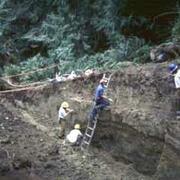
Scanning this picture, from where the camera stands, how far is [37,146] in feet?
51.9

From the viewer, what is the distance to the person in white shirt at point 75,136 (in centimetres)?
1591

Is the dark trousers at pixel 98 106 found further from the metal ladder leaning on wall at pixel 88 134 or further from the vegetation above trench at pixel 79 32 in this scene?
the vegetation above trench at pixel 79 32

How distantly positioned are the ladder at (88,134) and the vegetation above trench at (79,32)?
276 centimetres

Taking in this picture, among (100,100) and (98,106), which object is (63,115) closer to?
(98,106)

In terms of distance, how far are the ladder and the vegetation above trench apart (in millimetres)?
2763

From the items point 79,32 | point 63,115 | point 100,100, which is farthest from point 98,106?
point 79,32

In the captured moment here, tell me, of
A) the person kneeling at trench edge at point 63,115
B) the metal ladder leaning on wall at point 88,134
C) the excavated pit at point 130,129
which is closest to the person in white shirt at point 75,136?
the metal ladder leaning on wall at point 88,134

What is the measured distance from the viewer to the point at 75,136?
15898mm

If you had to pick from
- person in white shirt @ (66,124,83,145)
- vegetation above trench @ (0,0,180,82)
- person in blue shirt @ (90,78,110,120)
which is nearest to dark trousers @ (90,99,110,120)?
person in blue shirt @ (90,78,110,120)

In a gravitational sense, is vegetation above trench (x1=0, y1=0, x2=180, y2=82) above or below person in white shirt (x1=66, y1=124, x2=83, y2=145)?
above

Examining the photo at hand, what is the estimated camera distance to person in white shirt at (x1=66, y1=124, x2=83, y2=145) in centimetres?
1591

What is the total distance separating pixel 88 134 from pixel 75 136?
18.3 inches

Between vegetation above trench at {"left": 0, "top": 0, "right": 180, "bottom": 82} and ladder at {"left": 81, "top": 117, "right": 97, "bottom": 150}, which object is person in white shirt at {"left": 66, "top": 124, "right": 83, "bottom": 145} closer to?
ladder at {"left": 81, "top": 117, "right": 97, "bottom": 150}

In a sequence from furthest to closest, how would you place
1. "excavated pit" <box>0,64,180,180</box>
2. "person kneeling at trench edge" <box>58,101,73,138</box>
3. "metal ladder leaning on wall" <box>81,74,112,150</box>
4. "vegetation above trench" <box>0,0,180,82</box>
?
"vegetation above trench" <box>0,0,180,82</box>
"person kneeling at trench edge" <box>58,101,73,138</box>
"metal ladder leaning on wall" <box>81,74,112,150</box>
"excavated pit" <box>0,64,180,180</box>
